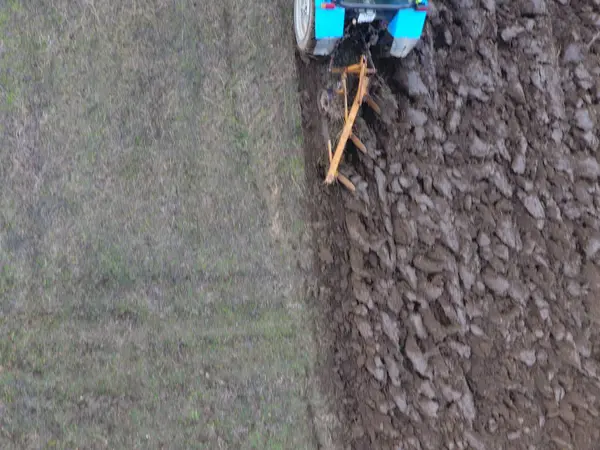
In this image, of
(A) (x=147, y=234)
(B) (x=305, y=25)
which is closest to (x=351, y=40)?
(B) (x=305, y=25)

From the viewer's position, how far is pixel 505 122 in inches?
102

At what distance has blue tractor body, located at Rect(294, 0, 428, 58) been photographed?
7.00ft

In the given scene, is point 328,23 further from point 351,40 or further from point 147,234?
point 147,234

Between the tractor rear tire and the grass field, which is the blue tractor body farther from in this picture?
the grass field

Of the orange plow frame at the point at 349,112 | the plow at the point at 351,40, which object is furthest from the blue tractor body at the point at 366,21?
the orange plow frame at the point at 349,112

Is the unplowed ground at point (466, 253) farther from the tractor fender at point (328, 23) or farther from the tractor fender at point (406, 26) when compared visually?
the tractor fender at point (328, 23)

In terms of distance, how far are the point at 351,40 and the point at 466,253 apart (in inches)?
44.0

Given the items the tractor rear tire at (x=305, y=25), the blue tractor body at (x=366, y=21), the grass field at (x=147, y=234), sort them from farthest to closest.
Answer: the grass field at (x=147, y=234), the tractor rear tire at (x=305, y=25), the blue tractor body at (x=366, y=21)

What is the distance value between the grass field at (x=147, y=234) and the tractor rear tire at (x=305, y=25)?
0.20 m

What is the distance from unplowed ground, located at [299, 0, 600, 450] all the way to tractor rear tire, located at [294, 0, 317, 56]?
0.15 meters

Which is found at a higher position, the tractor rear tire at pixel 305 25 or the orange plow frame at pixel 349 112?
the tractor rear tire at pixel 305 25

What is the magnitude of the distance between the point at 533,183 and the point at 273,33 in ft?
4.61

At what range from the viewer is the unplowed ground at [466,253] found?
8.16ft

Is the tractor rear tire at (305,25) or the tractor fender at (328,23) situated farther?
the tractor rear tire at (305,25)
